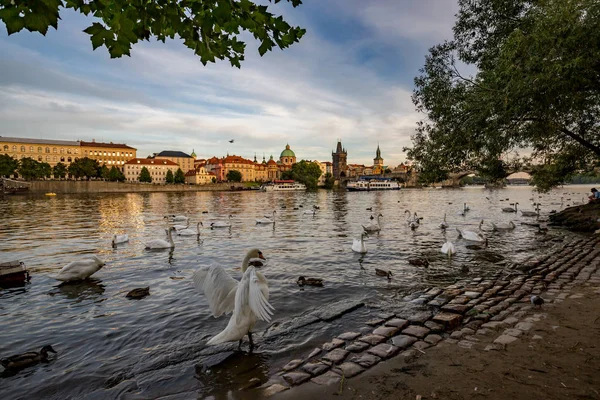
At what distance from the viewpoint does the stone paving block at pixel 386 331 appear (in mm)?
5609

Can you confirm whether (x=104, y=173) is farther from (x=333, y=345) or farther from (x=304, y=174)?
(x=333, y=345)

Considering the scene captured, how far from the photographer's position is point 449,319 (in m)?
5.86

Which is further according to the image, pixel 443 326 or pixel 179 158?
pixel 179 158

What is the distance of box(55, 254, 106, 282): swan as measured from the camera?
9992 millimetres

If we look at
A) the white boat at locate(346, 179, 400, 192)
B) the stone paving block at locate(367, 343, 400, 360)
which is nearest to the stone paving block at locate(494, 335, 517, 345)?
the stone paving block at locate(367, 343, 400, 360)

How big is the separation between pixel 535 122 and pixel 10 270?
1681 cm

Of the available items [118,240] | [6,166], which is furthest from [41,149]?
[118,240]

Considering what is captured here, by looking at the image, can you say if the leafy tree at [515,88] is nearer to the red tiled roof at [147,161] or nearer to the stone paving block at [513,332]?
the stone paving block at [513,332]

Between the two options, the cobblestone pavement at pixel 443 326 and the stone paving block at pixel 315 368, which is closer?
the stone paving block at pixel 315 368

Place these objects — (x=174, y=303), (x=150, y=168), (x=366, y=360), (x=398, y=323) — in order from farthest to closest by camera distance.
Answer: (x=150, y=168), (x=174, y=303), (x=398, y=323), (x=366, y=360)

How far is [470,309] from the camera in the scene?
6473 millimetres

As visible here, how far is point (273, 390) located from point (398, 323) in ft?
9.39

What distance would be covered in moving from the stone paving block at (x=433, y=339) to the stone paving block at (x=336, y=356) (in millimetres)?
1417

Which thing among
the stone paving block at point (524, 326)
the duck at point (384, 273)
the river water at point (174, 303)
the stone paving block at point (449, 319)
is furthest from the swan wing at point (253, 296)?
the duck at point (384, 273)
